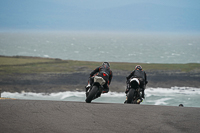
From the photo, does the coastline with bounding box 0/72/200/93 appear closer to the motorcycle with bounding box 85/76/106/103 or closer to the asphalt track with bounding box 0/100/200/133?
the motorcycle with bounding box 85/76/106/103

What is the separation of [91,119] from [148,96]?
20.6 metres

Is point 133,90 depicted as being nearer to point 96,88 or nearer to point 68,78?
point 96,88

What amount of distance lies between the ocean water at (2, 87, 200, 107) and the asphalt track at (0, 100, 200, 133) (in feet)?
53.2

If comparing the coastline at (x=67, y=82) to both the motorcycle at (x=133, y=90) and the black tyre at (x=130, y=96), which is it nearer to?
the motorcycle at (x=133, y=90)

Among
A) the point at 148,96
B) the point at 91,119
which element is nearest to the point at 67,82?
the point at 148,96

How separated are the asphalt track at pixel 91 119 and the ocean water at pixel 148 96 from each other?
53.2ft

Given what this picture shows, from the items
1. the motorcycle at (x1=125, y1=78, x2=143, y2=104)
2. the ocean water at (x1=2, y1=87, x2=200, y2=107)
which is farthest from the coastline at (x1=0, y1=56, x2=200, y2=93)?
the motorcycle at (x1=125, y1=78, x2=143, y2=104)

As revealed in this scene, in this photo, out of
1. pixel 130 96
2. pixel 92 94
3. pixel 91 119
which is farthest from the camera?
pixel 130 96

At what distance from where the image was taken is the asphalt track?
682 centimetres

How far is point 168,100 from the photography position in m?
26.1

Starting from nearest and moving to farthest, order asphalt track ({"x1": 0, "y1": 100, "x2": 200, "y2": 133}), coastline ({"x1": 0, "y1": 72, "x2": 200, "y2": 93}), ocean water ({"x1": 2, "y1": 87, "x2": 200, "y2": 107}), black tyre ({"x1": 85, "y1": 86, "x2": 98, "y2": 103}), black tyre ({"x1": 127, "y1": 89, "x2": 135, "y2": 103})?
asphalt track ({"x1": 0, "y1": 100, "x2": 200, "y2": 133})
black tyre ({"x1": 85, "y1": 86, "x2": 98, "y2": 103})
black tyre ({"x1": 127, "y1": 89, "x2": 135, "y2": 103})
ocean water ({"x1": 2, "y1": 87, "x2": 200, "y2": 107})
coastline ({"x1": 0, "y1": 72, "x2": 200, "y2": 93})

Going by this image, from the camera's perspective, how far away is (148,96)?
2778 cm

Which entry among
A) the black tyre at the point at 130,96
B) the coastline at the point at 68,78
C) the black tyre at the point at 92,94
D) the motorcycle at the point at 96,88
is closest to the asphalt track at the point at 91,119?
the black tyre at the point at 92,94

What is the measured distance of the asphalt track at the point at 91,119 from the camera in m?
6.82
